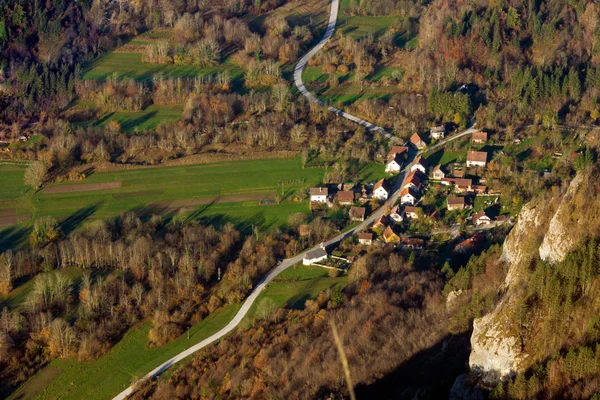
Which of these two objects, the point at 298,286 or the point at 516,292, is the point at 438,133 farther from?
the point at 516,292

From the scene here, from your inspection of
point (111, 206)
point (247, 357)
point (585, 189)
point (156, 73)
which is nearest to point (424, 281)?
point (247, 357)

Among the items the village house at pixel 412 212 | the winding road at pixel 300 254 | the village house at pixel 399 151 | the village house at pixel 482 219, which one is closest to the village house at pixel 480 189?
the village house at pixel 482 219

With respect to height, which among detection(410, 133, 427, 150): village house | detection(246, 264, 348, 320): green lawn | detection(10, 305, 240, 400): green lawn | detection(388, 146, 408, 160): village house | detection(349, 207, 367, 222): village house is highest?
detection(410, 133, 427, 150): village house

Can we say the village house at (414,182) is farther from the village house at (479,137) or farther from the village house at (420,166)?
the village house at (479,137)

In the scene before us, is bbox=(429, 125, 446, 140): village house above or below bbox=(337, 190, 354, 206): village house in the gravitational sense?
above

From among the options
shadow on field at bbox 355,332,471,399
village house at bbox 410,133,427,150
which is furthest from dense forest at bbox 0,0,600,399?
village house at bbox 410,133,427,150

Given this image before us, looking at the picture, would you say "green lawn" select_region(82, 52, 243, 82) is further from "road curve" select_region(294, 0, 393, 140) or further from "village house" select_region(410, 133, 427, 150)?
"village house" select_region(410, 133, 427, 150)
